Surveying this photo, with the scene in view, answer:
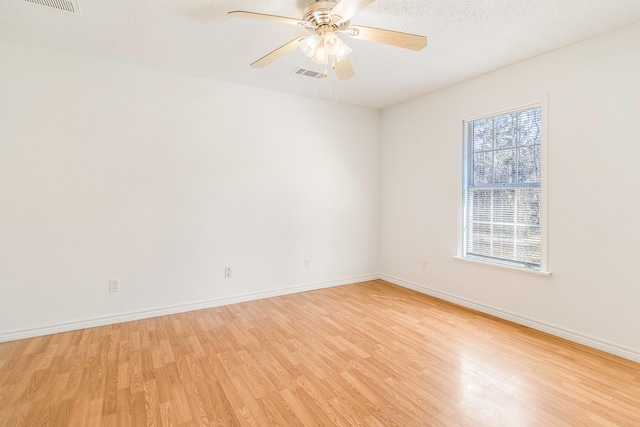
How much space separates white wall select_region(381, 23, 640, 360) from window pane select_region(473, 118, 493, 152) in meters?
0.15

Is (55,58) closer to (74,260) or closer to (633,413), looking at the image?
(74,260)

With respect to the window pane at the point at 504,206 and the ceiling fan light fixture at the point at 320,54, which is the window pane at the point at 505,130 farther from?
the ceiling fan light fixture at the point at 320,54

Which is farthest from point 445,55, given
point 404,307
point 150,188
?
point 150,188

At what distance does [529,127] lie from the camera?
3.09 metres

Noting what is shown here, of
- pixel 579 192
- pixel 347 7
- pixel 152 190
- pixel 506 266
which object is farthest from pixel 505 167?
pixel 152 190

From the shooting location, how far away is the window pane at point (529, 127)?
3020 millimetres

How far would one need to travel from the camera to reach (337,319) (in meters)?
3.25

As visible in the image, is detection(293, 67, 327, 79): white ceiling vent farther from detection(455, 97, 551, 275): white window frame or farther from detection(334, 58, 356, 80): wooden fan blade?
detection(455, 97, 551, 275): white window frame

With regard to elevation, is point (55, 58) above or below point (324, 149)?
above

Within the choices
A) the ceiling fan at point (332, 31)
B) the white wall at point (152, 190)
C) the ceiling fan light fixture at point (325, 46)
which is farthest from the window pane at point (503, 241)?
the ceiling fan light fixture at point (325, 46)

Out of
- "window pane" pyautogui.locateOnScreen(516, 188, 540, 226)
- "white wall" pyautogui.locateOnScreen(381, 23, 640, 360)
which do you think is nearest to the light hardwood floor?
"white wall" pyautogui.locateOnScreen(381, 23, 640, 360)

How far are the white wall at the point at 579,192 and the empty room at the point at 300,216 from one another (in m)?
0.02

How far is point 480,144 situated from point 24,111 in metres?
4.62

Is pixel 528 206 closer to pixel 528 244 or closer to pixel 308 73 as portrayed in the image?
pixel 528 244
